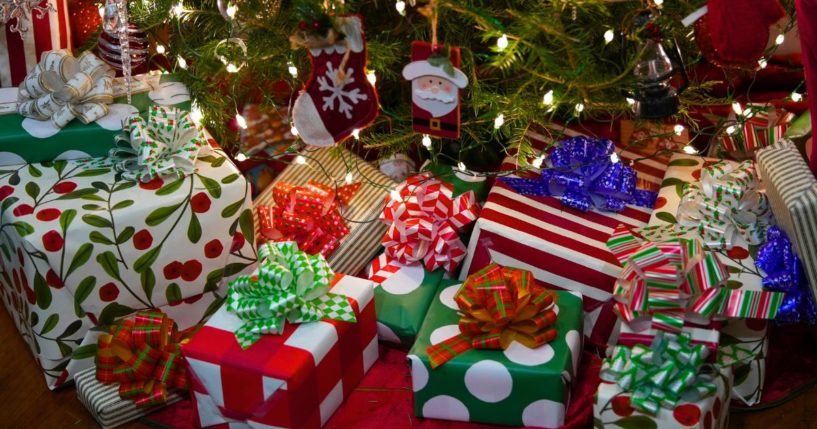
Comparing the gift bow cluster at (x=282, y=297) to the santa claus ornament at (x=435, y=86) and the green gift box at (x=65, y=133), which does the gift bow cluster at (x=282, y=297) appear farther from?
the green gift box at (x=65, y=133)

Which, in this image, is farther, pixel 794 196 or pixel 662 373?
pixel 794 196

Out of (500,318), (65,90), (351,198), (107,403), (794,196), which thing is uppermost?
(65,90)

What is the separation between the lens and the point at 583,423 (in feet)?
5.45

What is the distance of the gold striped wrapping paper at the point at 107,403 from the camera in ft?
5.70

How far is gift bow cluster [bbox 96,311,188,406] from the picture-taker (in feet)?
5.68

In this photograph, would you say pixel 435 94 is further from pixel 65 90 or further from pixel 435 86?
pixel 65 90

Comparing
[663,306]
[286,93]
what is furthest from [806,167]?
[286,93]

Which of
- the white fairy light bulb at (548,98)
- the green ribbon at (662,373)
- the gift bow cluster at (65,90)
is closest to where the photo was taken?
the green ribbon at (662,373)

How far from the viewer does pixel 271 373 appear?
158cm

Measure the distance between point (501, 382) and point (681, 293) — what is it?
35cm

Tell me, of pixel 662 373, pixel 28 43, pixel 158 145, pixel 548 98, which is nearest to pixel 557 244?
pixel 548 98

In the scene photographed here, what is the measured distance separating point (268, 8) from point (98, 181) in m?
0.50

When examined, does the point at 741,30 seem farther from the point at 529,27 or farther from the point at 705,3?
the point at 529,27

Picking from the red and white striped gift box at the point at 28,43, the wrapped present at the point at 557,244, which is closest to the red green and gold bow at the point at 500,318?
the wrapped present at the point at 557,244
